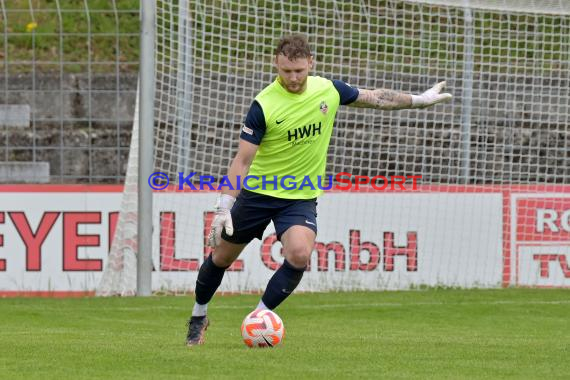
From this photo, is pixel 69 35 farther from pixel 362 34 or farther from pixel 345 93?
pixel 345 93

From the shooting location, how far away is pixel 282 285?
7.89 meters

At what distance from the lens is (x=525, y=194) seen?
14680mm

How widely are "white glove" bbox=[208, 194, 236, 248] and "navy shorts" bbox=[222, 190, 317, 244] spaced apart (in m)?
0.23

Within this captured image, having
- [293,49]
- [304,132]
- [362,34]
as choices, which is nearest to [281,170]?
[304,132]

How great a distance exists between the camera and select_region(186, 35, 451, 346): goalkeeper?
7.79m

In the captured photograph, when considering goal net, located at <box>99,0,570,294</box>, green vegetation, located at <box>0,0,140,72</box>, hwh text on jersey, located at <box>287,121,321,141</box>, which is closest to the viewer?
hwh text on jersey, located at <box>287,121,321,141</box>

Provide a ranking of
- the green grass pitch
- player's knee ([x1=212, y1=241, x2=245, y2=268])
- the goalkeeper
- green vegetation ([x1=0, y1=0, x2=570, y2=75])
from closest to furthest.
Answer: the green grass pitch
the goalkeeper
player's knee ([x1=212, y1=241, x2=245, y2=268])
green vegetation ([x1=0, y1=0, x2=570, y2=75])

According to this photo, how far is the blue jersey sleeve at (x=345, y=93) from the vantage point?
8344mm

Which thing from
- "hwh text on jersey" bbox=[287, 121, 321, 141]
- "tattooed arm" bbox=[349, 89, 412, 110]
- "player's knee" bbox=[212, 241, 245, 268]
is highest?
"tattooed arm" bbox=[349, 89, 412, 110]

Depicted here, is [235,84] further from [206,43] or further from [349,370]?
[349,370]

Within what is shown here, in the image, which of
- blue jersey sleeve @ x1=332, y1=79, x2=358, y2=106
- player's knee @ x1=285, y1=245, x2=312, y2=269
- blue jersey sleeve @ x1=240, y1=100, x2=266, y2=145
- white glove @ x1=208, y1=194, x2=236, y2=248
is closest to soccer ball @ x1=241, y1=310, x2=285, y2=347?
player's knee @ x1=285, y1=245, x2=312, y2=269

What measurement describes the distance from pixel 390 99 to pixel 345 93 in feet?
1.20

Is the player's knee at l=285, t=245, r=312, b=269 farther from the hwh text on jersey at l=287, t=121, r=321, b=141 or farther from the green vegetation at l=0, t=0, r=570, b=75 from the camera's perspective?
the green vegetation at l=0, t=0, r=570, b=75

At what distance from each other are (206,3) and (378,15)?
2139 millimetres
